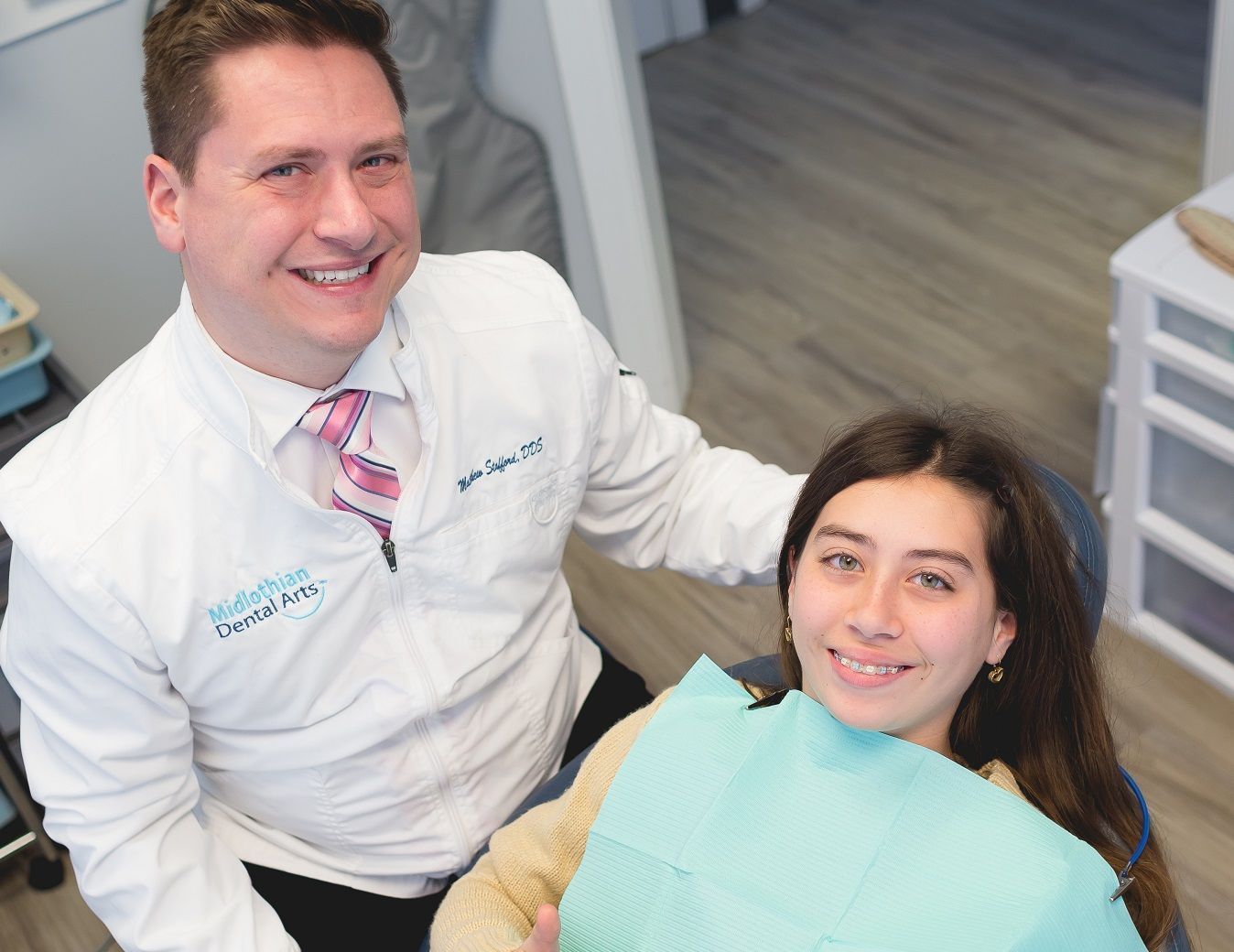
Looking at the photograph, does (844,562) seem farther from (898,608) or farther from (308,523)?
(308,523)

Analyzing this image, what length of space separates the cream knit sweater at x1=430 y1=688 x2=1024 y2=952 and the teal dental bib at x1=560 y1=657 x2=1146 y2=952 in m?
0.04

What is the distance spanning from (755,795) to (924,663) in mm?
188

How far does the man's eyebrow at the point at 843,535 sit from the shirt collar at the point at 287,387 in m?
0.41

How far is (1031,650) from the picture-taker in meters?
1.20

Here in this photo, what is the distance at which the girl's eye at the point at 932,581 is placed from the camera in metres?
1.15

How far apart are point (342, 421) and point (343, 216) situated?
196mm

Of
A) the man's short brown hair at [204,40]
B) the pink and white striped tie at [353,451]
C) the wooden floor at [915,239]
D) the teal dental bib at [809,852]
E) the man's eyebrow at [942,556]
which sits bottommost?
the wooden floor at [915,239]

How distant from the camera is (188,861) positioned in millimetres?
1280

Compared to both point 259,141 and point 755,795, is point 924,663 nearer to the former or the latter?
point 755,795

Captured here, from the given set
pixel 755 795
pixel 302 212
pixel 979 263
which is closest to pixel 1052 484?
pixel 755 795

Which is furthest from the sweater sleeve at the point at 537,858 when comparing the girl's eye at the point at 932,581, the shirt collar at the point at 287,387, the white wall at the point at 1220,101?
the white wall at the point at 1220,101

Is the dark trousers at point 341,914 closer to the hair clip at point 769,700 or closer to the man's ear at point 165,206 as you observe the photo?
the hair clip at point 769,700

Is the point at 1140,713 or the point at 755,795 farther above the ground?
→ the point at 755,795

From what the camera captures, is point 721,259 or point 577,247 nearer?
point 577,247
